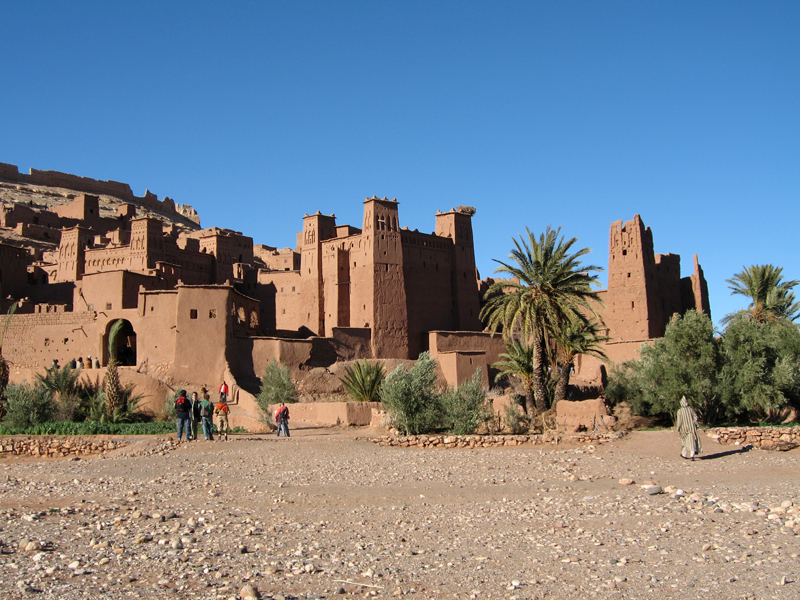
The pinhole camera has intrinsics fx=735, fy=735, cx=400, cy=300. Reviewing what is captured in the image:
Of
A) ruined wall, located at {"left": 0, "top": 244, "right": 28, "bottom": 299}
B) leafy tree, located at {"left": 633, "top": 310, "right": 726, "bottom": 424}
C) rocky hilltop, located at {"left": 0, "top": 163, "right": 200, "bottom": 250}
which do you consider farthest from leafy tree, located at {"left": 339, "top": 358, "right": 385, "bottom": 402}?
rocky hilltop, located at {"left": 0, "top": 163, "right": 200, "bottom": 250}

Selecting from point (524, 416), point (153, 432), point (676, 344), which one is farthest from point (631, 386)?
point (153, 432)

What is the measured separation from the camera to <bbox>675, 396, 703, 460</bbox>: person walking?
13.2 metres

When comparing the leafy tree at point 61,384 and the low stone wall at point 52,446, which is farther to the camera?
the leafy tree at point 61,384

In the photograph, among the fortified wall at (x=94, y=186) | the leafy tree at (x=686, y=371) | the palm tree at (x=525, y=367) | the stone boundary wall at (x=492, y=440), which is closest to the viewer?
the stone boundary wall at (x=492, y=440)

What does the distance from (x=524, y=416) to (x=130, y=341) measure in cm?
1920

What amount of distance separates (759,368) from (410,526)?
14.0 metres

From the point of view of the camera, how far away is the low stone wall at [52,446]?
1686cm

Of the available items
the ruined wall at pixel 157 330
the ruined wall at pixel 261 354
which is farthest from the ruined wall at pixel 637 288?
the ruined wall at pixel 157 330

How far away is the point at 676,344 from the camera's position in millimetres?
19984

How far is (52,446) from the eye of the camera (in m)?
17.5

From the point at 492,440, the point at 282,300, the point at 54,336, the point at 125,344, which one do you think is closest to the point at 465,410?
the point at 492,440

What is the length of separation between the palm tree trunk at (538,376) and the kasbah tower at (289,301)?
251 inches

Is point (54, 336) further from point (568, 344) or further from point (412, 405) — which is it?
point (568, 344)

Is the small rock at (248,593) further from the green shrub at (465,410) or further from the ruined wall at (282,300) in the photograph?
the ruined wall at (282,300)
